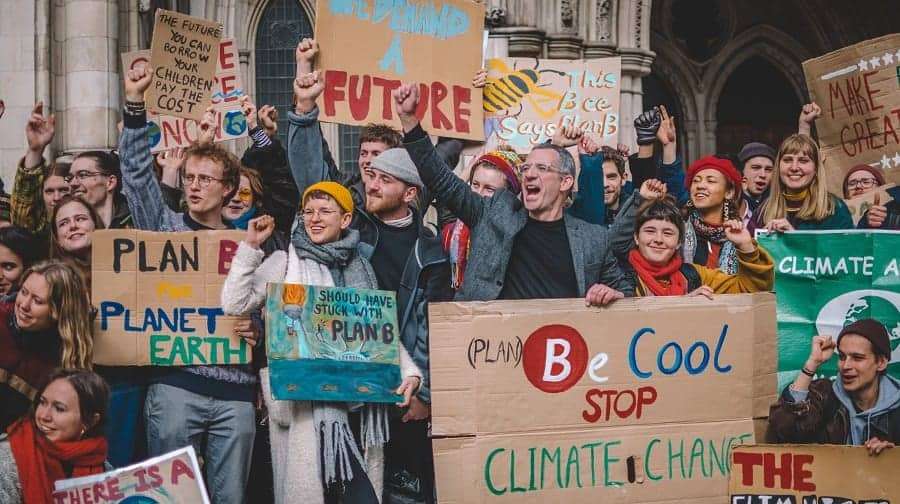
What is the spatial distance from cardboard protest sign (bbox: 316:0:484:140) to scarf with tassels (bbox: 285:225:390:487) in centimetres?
113

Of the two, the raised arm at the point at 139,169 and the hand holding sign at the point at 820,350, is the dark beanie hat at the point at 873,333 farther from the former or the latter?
the raised arm at the point at 139,169

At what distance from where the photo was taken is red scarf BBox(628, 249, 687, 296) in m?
6.43

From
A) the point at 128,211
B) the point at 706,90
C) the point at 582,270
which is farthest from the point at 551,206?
the point at 706,90

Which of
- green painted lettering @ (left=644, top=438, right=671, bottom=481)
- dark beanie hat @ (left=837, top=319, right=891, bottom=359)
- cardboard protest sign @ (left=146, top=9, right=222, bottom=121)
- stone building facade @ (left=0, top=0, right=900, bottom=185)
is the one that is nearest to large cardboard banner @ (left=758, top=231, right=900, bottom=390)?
dark beanie hat @ (left=837, top=319, right=891, bottom=359)

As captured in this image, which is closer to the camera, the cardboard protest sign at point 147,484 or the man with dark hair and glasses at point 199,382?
the cardboard protest sign at point 147,484

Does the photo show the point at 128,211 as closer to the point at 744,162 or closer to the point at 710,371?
the point at 710,371

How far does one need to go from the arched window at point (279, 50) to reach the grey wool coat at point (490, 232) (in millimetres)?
7842

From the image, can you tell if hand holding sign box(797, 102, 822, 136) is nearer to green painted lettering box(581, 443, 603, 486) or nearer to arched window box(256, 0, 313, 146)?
green painted lettering box(581, 443, 603, 486)

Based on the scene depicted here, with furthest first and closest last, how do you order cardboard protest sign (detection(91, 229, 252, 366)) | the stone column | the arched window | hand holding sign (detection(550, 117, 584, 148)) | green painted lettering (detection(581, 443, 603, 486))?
the arched window → the stone column → hand holding sign (detection(550, 117, 584, 148)) → cardboard protest sign (detection(91, 229, 252, 366)) → green painted lettering (detection(581, 443, 603, 486))

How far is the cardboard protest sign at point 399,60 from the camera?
734 centimetres

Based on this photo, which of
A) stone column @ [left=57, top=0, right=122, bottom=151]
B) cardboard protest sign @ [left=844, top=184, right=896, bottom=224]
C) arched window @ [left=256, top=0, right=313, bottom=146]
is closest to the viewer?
cardboard protest sign @ [left=844, top=184, right=896, bottom=224]

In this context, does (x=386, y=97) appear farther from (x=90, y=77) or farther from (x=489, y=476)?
(x=90, y=77)

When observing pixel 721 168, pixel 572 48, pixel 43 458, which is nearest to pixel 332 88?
pixel 721 168

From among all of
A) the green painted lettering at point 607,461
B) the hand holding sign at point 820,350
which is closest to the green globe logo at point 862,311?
the hand holding sign at point 820,350
